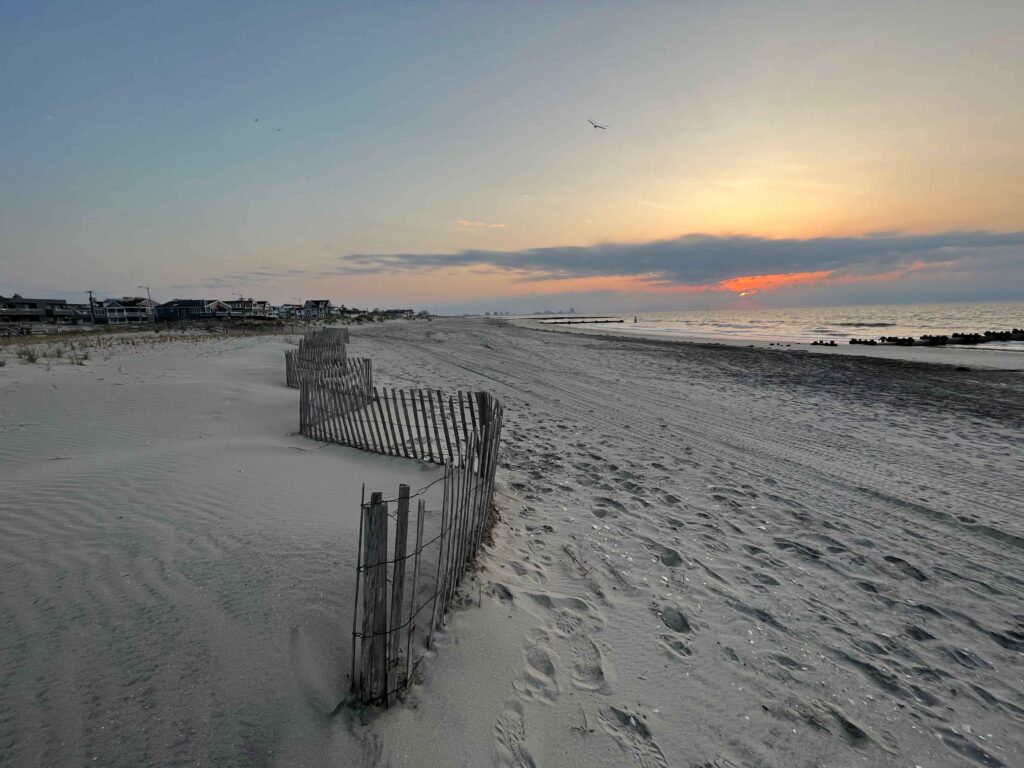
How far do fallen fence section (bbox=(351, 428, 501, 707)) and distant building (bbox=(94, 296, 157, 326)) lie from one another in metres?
90.2

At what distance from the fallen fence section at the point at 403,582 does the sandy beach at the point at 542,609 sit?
0.47ft

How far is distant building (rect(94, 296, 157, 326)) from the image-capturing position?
242 feet

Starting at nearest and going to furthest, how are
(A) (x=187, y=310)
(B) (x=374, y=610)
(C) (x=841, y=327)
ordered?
(B) (x=374, y=610), (C) (x=841, y=327), (A) (x=187, y=310)

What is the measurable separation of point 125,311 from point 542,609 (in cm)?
9682

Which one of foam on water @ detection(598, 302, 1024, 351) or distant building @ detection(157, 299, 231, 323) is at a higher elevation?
distant building @ detection(157, 299, 231, 323)

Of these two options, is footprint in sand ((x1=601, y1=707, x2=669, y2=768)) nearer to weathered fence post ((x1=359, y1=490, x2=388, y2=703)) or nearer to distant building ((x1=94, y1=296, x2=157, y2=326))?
weathered fence post ((x1=359, y1=490, x2=388, y2=703))

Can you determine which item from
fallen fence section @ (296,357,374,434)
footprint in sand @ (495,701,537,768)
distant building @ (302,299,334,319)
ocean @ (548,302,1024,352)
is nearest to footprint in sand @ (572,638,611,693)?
footprint in sand @ (495,701,537,768)

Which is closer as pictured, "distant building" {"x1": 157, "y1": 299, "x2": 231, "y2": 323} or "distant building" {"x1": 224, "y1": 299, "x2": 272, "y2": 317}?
"distant building" {"x1": 157, "y1": 299, "x2": 231, "y2": 323}

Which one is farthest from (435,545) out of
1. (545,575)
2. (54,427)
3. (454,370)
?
(454,370)

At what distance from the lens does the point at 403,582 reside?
2.58 metres

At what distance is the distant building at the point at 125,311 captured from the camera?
7381cm

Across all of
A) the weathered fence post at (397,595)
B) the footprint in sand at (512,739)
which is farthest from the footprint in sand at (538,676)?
the weathered fence post at (397,595)

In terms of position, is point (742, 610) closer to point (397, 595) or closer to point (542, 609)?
point (542, 609)

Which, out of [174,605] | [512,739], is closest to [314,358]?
[174,605]
